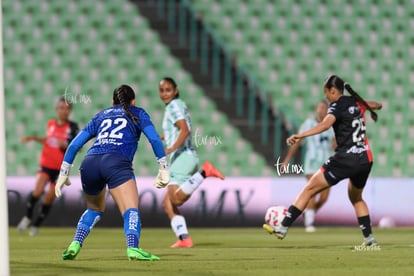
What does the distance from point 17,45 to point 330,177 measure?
12870 millimetres

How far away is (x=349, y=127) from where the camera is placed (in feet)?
39.6

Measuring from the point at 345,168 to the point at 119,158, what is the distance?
3.13 metres

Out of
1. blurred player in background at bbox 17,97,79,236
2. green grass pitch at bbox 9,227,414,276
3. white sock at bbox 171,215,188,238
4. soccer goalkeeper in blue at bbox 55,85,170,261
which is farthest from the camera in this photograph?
blurred player in background at bbox 17,97,79,236

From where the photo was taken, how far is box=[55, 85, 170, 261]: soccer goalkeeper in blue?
32.5 ft

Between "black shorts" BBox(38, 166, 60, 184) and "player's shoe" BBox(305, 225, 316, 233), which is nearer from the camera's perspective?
"black shorts" BBox(38, 166, 60, 184)

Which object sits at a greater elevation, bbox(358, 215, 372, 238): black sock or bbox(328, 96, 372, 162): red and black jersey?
bbox(328, 96, 372, 162): red and black jersey

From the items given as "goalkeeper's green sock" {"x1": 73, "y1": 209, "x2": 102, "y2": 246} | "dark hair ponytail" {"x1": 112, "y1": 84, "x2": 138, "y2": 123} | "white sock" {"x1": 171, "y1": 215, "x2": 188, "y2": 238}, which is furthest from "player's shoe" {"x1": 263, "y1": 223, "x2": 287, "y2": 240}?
"dark hair ponytail" {"x1": 112, "y1": 84, "x2": 138, "y2": 123}

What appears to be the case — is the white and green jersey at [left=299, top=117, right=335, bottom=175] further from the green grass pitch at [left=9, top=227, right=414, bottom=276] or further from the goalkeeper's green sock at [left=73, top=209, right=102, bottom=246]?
the goalkeeper's green sock at [left=73, top=209, right=102, bottom=246]

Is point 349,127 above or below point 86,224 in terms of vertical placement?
above

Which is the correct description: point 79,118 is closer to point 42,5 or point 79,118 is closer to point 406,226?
point 42,5

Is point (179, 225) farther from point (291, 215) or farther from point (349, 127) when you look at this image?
point (349, 127)

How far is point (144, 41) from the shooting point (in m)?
23.7

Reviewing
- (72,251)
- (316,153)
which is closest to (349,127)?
(72,251)

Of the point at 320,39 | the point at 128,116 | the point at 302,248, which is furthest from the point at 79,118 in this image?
the point at 128,116
